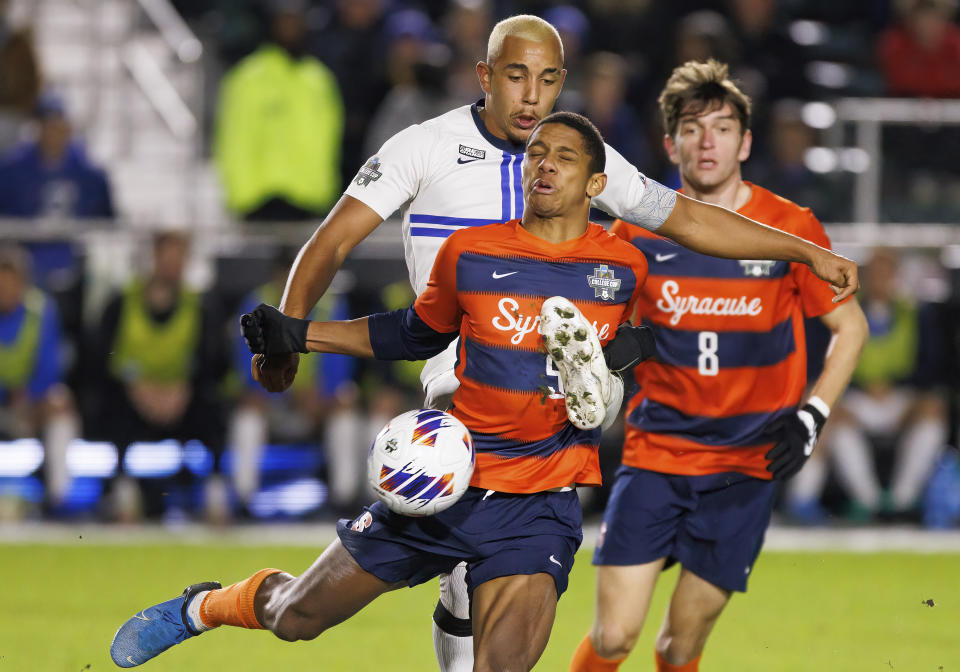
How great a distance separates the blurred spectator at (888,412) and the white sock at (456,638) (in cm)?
649

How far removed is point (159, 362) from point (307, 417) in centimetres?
122

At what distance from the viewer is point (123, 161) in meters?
14.0

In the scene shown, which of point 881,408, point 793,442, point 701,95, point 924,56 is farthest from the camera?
point 924,56

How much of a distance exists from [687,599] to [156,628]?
2.03 m

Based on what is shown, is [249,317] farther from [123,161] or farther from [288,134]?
[123,161]

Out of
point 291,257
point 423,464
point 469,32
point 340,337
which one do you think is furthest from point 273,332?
point 469,32

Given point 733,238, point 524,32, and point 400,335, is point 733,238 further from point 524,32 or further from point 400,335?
point 400,335

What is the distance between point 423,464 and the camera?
4.45 metres

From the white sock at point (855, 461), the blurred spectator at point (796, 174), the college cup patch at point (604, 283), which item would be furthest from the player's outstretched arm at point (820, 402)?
the blurred spectator at point (796, 174)

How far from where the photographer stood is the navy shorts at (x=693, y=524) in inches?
222

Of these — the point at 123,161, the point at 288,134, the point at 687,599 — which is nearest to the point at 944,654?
the point at 687,599

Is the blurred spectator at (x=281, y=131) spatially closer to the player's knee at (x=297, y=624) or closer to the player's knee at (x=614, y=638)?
the player's knee at (x=614, y=638)

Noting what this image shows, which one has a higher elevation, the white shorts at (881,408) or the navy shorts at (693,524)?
the navy shorts at (693,524)

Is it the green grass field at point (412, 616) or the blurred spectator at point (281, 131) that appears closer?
the green grass field at point (412, 616)
